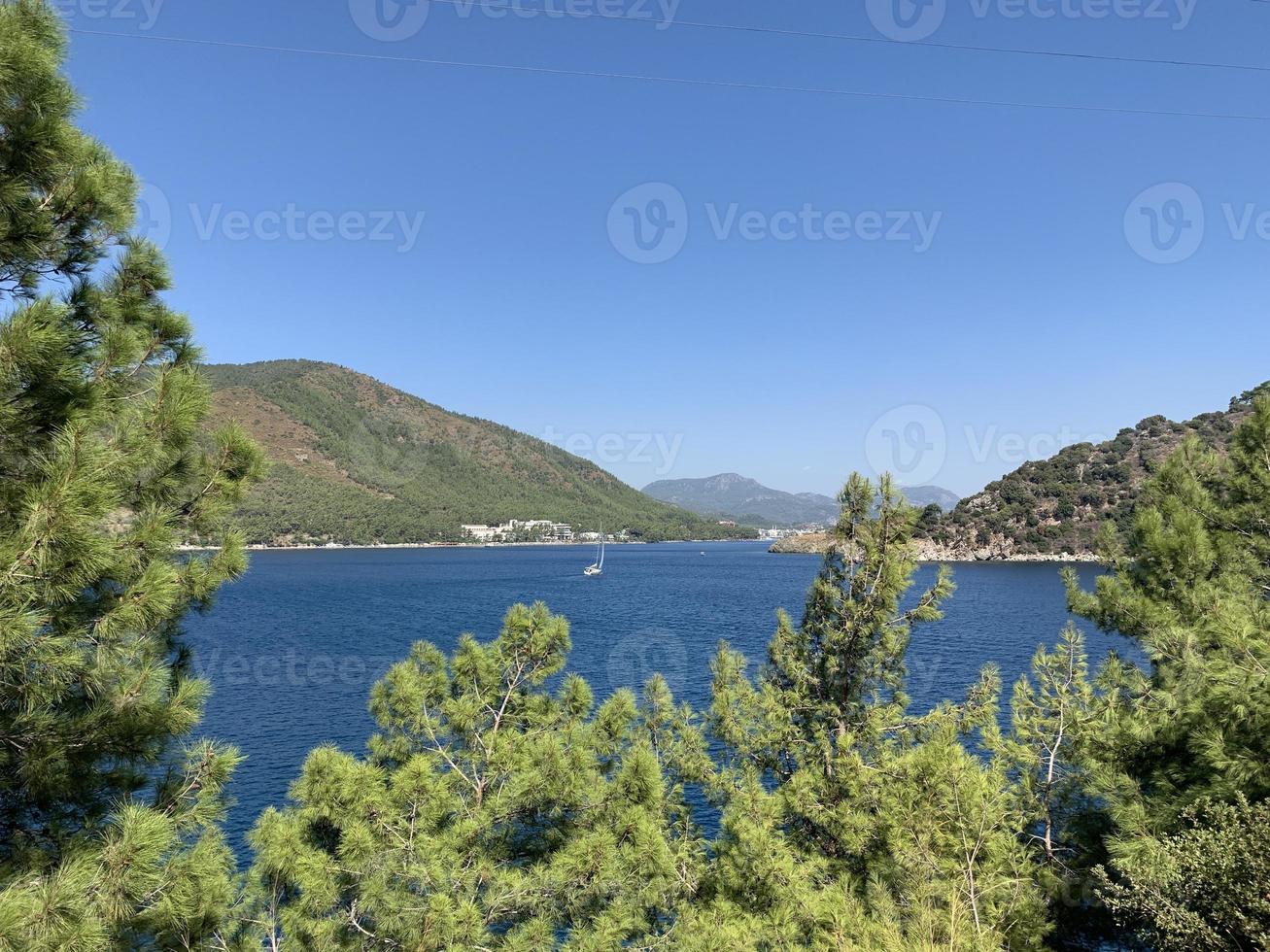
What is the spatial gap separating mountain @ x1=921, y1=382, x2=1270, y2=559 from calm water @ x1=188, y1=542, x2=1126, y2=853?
48.7 ft

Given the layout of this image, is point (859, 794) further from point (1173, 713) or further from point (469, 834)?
point (469, 834)

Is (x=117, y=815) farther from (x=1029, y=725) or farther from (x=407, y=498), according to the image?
(x=407, y=498)

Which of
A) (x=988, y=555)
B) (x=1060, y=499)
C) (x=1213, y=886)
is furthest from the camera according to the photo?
(x=988, y=555)

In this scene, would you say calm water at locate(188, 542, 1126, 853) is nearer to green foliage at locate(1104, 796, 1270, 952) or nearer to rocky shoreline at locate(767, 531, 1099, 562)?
green foliage at locate(1104, 796, 1270, 952)

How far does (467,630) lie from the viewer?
1746 inches

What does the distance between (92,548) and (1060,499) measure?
127585mm

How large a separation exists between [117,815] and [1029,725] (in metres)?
10.0

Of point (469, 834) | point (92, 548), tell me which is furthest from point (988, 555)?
point (92, 548)

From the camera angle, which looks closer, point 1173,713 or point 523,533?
point 1173,713

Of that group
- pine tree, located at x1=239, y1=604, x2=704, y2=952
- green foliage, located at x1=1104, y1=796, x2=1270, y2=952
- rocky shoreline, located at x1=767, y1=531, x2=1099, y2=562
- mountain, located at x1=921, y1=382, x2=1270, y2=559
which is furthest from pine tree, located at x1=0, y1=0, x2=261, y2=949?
mountain, located at x1=921, y1=382, x2=1270, y2=559

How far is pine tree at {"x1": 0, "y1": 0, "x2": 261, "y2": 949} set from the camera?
124 inches

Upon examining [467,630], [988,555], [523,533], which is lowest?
[523,533]

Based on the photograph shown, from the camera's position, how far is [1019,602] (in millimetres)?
56594

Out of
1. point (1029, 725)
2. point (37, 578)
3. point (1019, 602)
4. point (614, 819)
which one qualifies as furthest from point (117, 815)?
point (1019, 602)
